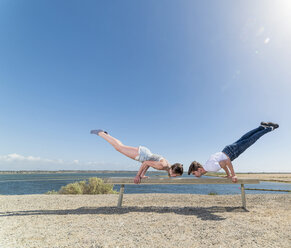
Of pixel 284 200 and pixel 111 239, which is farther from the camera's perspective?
pixel 284 200

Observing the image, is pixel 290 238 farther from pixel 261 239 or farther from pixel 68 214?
pixel 68 214

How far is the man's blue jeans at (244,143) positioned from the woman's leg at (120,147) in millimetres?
2848

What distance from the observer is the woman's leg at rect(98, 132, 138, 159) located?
579 cm

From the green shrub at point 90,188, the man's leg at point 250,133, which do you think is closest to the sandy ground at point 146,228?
the man's leg at point 250,133

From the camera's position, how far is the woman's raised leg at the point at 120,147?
5.79m

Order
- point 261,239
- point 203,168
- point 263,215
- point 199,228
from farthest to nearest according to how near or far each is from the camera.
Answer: point 203,168 → point 263,215 → point 199,228 → point 261,239

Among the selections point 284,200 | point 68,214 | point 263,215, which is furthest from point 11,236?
point 284,200

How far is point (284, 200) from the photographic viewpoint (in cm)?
737

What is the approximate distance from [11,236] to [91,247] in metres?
1.87

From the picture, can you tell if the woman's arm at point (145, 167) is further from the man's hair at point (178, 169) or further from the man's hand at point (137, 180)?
the man's hair at point (178, 169)

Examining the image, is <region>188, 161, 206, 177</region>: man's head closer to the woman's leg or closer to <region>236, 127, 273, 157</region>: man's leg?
<region>236, 127, 273, 157</region>: man's leg

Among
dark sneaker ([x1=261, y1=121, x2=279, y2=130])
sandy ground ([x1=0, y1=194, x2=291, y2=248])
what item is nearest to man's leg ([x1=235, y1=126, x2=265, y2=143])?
dark sneaker ([x1=261, y1=121, x2=279, y2=130])

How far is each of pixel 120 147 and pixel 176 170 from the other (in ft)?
6.55

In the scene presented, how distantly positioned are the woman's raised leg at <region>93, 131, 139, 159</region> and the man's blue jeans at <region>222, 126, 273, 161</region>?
2848 mm
